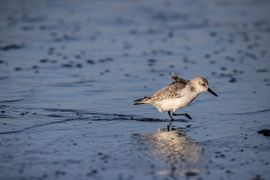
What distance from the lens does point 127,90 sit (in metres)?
11.5

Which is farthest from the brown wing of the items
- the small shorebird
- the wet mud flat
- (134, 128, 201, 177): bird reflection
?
(134, 128, 201, 177): bird reflection

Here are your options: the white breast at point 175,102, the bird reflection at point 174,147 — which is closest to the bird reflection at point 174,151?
the bird reflection at point 174,147

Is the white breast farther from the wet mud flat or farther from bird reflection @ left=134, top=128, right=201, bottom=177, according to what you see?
bird reflection @ left=134, top=128, right=201, bottom=177

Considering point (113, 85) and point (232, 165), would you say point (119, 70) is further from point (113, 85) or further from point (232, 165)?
point (232, 165)

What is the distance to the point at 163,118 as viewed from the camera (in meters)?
9.98

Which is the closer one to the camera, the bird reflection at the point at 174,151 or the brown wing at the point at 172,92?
the bird reflection at the point at 174,151

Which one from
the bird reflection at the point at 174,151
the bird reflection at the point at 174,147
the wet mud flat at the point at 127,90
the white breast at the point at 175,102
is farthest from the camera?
the white breast at the point at 175,102

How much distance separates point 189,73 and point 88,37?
473 centimetres

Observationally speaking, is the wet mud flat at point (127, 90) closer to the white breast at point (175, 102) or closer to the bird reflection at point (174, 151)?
the bird reflection at point (174, 151)

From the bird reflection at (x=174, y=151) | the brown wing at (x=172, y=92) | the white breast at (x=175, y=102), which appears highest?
the brown wing at (x=172, y=92)

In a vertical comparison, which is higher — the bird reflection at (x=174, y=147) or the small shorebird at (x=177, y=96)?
the small shorebird at (x=177, y=96)

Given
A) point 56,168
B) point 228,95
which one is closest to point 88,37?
point 228,95

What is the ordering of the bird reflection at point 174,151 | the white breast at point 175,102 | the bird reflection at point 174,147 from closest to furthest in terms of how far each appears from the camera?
the bird reflection at point 174,151 → the bird reflection at point 174,147 → the white breast at point 175,102

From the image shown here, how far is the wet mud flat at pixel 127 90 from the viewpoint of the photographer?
288 inches
